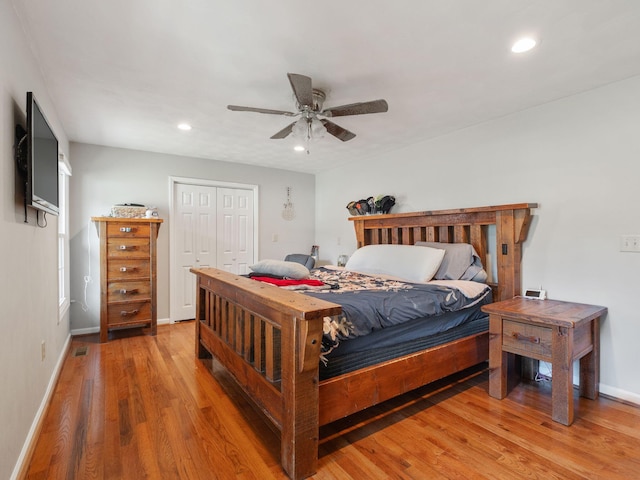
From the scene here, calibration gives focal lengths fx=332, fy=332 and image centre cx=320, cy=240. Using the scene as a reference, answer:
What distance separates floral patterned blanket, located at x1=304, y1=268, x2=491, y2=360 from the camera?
1.80 m

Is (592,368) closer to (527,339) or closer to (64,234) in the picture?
(527,339)

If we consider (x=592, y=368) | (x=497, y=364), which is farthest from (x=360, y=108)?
(x=592, y=368)

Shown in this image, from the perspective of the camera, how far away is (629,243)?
7.39 feet

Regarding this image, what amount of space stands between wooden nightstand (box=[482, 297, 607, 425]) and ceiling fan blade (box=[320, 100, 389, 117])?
5.22 ft

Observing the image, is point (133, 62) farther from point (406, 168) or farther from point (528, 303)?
point (528, 303)

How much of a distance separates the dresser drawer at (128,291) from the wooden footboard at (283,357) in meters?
1.92

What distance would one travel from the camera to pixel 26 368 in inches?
69.4

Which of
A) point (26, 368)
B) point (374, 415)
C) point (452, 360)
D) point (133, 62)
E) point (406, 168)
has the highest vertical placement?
point (133, 62)

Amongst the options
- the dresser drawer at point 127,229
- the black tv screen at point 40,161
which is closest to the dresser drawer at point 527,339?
the black tv screen at point 40,161

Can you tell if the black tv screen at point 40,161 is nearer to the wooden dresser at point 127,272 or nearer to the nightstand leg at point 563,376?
the wooden dresser at point 127,272

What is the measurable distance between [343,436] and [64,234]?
342 cm

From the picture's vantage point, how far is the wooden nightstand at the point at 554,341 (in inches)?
79.6

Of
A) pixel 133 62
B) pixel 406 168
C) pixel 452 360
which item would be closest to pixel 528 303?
pixel 452 360

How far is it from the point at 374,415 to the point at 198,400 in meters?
1.19
